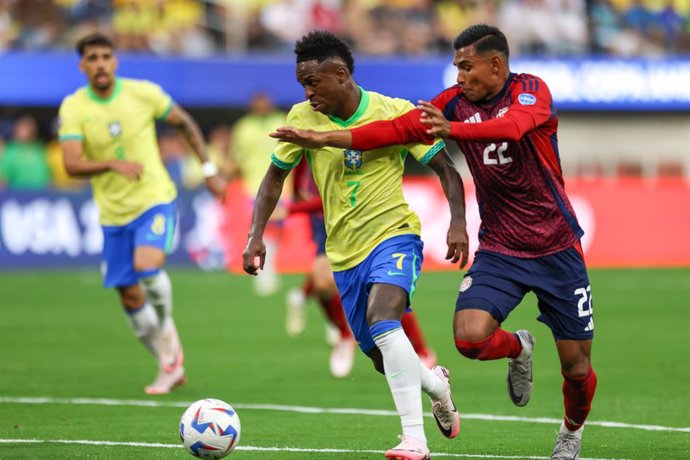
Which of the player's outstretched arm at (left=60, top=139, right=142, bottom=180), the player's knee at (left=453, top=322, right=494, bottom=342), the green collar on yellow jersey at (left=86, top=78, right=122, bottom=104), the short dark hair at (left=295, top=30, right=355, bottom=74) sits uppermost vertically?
the short dark hair at (left=295, top=30, right=355, bottom=74)

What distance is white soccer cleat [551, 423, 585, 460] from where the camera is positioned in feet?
24.0

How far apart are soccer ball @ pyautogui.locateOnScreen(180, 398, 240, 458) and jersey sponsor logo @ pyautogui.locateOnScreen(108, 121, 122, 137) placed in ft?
13.9

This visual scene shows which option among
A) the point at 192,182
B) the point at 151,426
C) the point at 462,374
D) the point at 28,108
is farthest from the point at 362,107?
the point at 28,108

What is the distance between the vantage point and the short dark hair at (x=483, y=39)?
7.31 metres

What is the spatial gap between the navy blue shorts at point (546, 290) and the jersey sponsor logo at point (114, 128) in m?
4.44

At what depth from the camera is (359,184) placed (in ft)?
24.5

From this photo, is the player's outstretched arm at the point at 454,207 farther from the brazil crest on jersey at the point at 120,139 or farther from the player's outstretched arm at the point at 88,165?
the brazil crest on jersey at the point at 120,139

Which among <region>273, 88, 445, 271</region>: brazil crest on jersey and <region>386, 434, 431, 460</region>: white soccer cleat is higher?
<region>273, 88, 445, 271</region>: brazil crest on jersey

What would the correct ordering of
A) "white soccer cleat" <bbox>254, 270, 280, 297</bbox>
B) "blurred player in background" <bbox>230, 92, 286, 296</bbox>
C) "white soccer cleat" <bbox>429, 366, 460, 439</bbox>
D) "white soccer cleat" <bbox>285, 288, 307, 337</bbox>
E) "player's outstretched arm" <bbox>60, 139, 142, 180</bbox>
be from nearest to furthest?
"white soccer cleat" <bbox>429, 366, 460, 439</bbox> < "player's outstretched arm" <bbox>60, 139, 142, 180</bbox> < "white soccer cleat" <bbox>285, 288, 307, 337</bbox> < "white soccer cleat" <bbox>254, 270, 280, 297</bbox> < "blurred player in background" <bbox>230, 92, 286, 296</bbox>

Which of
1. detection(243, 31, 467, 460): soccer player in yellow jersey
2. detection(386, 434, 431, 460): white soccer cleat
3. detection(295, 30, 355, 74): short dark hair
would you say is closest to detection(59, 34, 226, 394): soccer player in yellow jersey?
detection(243, 31, 467, 460): soccer player in yellow jersey

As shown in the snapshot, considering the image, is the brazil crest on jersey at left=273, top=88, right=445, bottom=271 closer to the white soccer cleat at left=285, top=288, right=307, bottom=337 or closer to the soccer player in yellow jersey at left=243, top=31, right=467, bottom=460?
the soccer player in yellow jersey at left=243, top=31, right=467, bottom=460

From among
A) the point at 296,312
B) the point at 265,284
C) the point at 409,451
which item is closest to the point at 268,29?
the point at 265,284

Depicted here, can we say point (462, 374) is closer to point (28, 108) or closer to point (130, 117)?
point (130, 117)

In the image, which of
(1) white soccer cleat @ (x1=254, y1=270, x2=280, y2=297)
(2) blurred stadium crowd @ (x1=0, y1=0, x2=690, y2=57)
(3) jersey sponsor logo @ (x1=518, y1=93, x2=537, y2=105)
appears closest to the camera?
(3) jersey sponsor logo @ (x1=518, y1=93, x2=537, y2=105)
